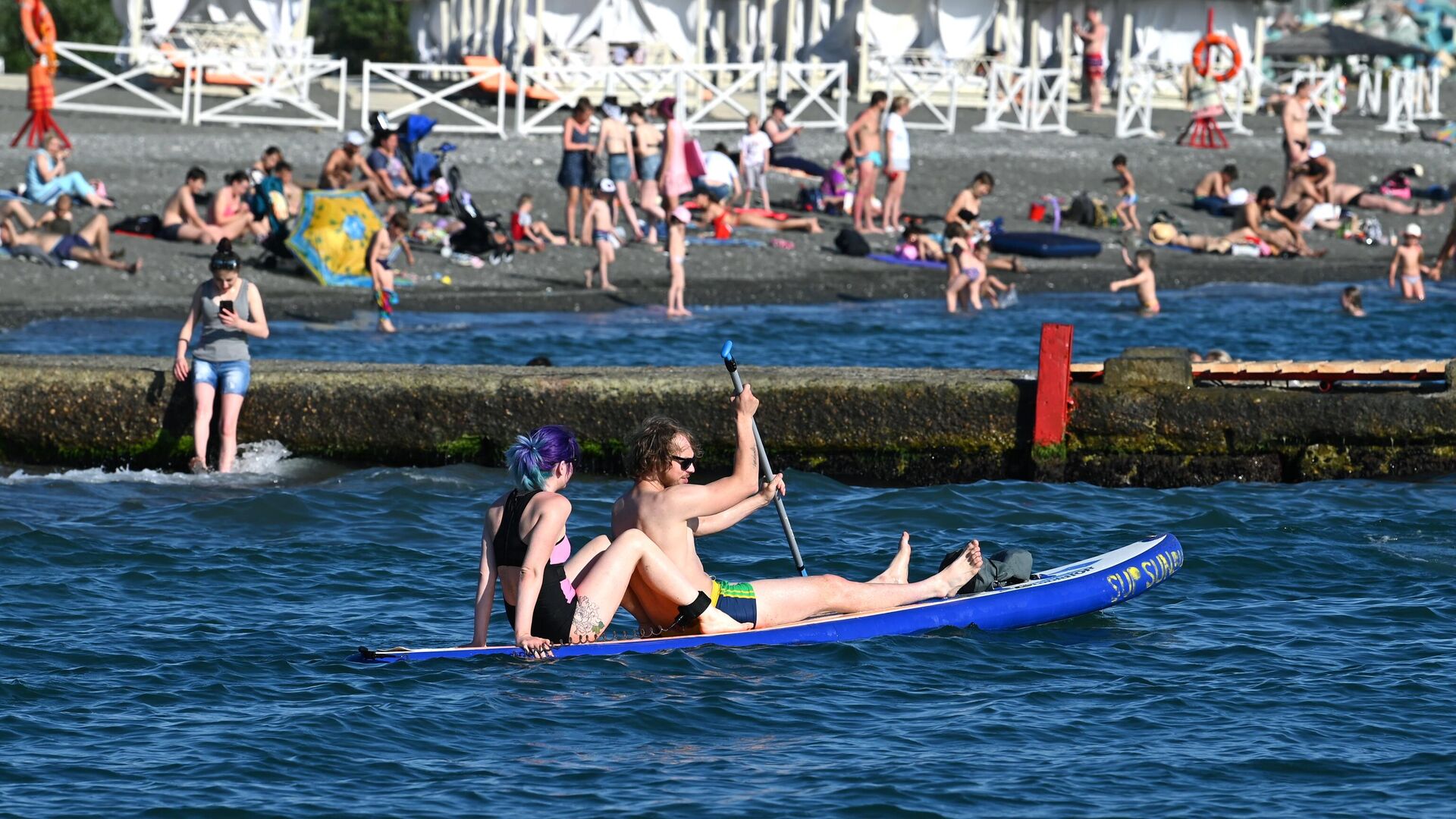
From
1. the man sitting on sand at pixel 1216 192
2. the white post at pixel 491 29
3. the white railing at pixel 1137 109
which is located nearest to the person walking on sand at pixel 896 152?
the man sitting on sand at pixel 1216 192

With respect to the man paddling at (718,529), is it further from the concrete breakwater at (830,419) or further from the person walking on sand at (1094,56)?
the person walking on sand at (1094,56)

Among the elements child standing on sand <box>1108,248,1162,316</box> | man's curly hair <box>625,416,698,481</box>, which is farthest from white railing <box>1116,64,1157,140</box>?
man's curly hair <box>625,416,698,481</box>

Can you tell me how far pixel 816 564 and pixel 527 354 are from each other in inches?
285

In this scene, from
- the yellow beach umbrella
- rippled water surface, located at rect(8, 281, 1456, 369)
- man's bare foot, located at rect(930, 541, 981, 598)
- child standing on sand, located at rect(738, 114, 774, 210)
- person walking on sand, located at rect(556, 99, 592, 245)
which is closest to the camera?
man's bare foot, located at rect(930, 541, 981, 598)

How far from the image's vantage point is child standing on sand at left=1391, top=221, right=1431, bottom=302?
825 inches

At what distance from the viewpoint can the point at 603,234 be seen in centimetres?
1994

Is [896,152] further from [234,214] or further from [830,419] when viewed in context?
[830,419]

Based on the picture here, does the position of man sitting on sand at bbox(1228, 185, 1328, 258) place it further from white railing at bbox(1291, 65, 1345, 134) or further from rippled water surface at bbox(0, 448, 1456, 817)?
rippled water surface at bbox(0, 448, 1456, 817)

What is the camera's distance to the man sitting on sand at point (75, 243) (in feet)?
61.9

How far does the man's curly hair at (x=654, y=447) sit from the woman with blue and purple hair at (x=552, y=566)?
0.24m

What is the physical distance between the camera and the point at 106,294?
60.1 ft

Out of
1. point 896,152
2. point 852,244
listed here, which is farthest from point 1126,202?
point 852,244

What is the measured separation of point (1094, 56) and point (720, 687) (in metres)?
28.3

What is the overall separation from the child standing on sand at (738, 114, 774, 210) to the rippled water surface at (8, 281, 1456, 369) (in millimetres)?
3396
